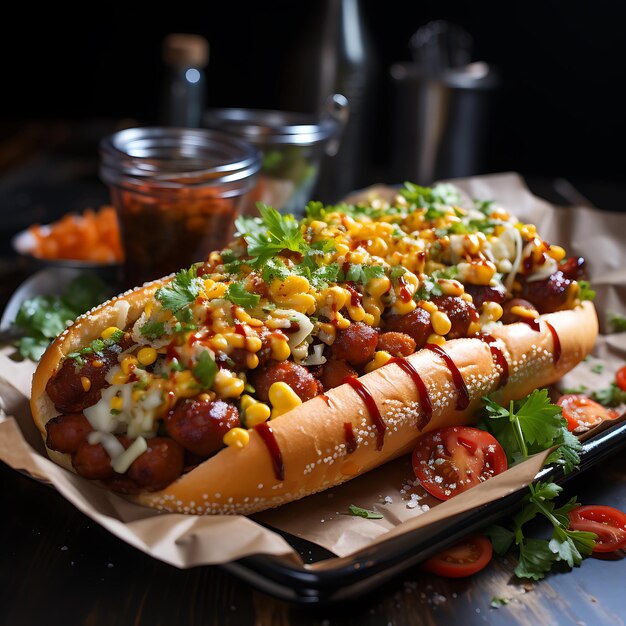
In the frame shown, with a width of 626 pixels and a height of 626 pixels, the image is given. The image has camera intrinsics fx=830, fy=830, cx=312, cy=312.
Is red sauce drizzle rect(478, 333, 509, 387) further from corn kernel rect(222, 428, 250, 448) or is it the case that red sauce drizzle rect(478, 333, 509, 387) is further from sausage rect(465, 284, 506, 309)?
corn kernel rect(222, 428, 250, 448)

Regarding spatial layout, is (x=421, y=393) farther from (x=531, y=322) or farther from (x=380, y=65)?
(x=380, y=65)

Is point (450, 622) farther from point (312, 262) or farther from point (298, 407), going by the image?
point (312, 262)

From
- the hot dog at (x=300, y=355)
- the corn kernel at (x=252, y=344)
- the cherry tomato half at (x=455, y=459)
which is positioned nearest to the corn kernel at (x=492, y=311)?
A: the hot dog at (x=300, y=355)

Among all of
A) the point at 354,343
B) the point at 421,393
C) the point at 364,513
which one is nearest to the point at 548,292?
the point at 421,393

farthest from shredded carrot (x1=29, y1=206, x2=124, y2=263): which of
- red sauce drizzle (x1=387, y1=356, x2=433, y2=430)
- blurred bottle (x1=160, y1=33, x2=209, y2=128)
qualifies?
red sauce drizzle (x1=387, y1=356, x2=433, y2=430)

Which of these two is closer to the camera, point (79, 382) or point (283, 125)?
point (79, 382)

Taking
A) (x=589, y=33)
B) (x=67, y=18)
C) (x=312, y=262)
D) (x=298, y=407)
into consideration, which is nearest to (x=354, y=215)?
(x=312, y=262)

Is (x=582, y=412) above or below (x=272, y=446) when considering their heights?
below

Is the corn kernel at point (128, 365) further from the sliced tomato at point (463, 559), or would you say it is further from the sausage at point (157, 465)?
the sliced tomato at point (463, 559)
